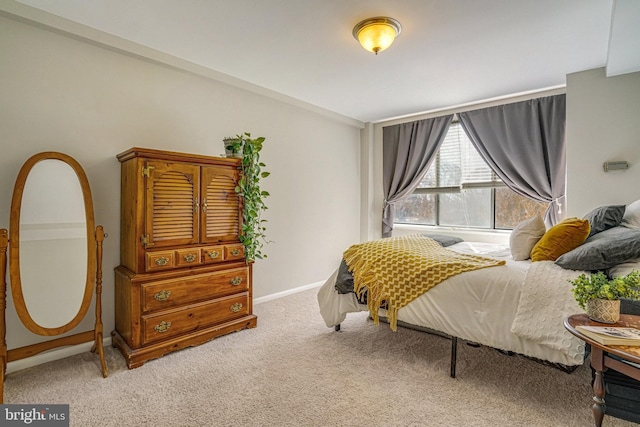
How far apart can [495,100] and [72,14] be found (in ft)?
14.6

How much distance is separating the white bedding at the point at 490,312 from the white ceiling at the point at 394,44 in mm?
1794

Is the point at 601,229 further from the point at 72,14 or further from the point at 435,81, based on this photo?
the point at 72,14

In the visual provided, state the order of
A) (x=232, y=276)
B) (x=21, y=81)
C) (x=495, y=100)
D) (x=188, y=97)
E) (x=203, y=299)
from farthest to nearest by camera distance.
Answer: (x=495, y=100) < (x=188, y=97) < (x=232, y=276) < (x=203, y=299) < (x=21, y=81)

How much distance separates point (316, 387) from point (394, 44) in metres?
2.71

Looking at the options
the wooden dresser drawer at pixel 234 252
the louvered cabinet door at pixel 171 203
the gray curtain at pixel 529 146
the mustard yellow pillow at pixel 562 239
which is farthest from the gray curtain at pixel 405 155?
the louvered cabinet door at pixel 171 203

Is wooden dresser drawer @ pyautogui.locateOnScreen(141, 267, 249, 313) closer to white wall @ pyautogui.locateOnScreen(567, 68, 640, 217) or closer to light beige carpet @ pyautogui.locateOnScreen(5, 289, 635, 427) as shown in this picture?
light beige carpet @ pyautogui.locateOnScreen(5, 289, 635, 427)

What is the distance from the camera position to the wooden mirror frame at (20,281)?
6.48ft

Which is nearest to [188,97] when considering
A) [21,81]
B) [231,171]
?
[231,171]

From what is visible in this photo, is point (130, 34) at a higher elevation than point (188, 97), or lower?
higher

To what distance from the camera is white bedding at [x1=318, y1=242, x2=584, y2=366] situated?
71.7 inches

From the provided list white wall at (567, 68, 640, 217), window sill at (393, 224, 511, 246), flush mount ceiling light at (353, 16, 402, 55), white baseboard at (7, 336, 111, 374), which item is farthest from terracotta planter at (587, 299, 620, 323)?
white baseboard at (7, 336, 111, 374)

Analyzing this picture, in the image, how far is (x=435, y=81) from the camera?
3.52m

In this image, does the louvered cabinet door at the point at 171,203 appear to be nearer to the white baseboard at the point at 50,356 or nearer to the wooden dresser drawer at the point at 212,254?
the wooden dresser drawer at the point at 212,254

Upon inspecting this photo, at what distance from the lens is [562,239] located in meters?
2.23
